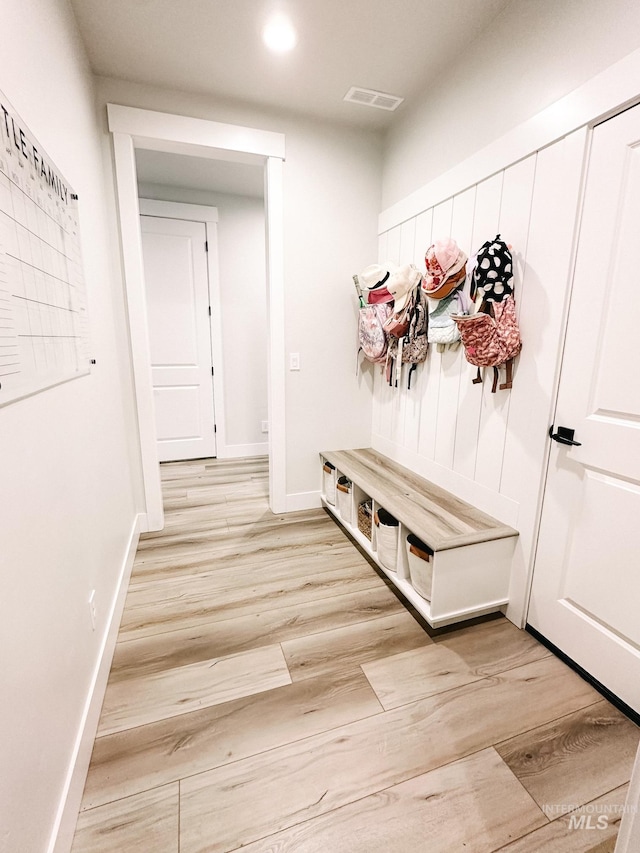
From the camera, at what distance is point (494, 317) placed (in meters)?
1.68

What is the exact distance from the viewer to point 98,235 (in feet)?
6.64

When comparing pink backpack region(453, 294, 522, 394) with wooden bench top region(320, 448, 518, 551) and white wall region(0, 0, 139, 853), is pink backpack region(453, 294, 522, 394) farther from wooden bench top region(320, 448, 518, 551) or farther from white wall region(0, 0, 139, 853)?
white wall region(0, 0, 139, 853)

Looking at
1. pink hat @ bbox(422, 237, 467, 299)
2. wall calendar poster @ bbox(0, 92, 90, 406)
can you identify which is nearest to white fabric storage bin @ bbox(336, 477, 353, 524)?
pink hat @ bbox(422, 237, 467, 299)

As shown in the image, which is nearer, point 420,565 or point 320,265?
point 420,565

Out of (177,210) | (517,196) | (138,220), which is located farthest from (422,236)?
(177,210)

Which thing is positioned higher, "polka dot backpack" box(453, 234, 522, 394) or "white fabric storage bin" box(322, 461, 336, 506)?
"polka dot backpack" box(453, 234, 522, 394)

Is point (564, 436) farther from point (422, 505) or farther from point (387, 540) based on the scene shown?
point (387, 540)

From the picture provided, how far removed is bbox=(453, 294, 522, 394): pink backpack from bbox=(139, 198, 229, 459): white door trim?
2.96 m

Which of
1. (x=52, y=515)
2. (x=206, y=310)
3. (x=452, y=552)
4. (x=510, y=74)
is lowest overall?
(x=452, y=552)

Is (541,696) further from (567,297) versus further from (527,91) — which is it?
(527,91)

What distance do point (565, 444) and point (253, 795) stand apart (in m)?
1.60

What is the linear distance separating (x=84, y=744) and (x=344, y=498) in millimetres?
1757

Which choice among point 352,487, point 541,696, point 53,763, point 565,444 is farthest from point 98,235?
point 541,696

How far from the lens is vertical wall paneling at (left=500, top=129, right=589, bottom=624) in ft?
4.82
